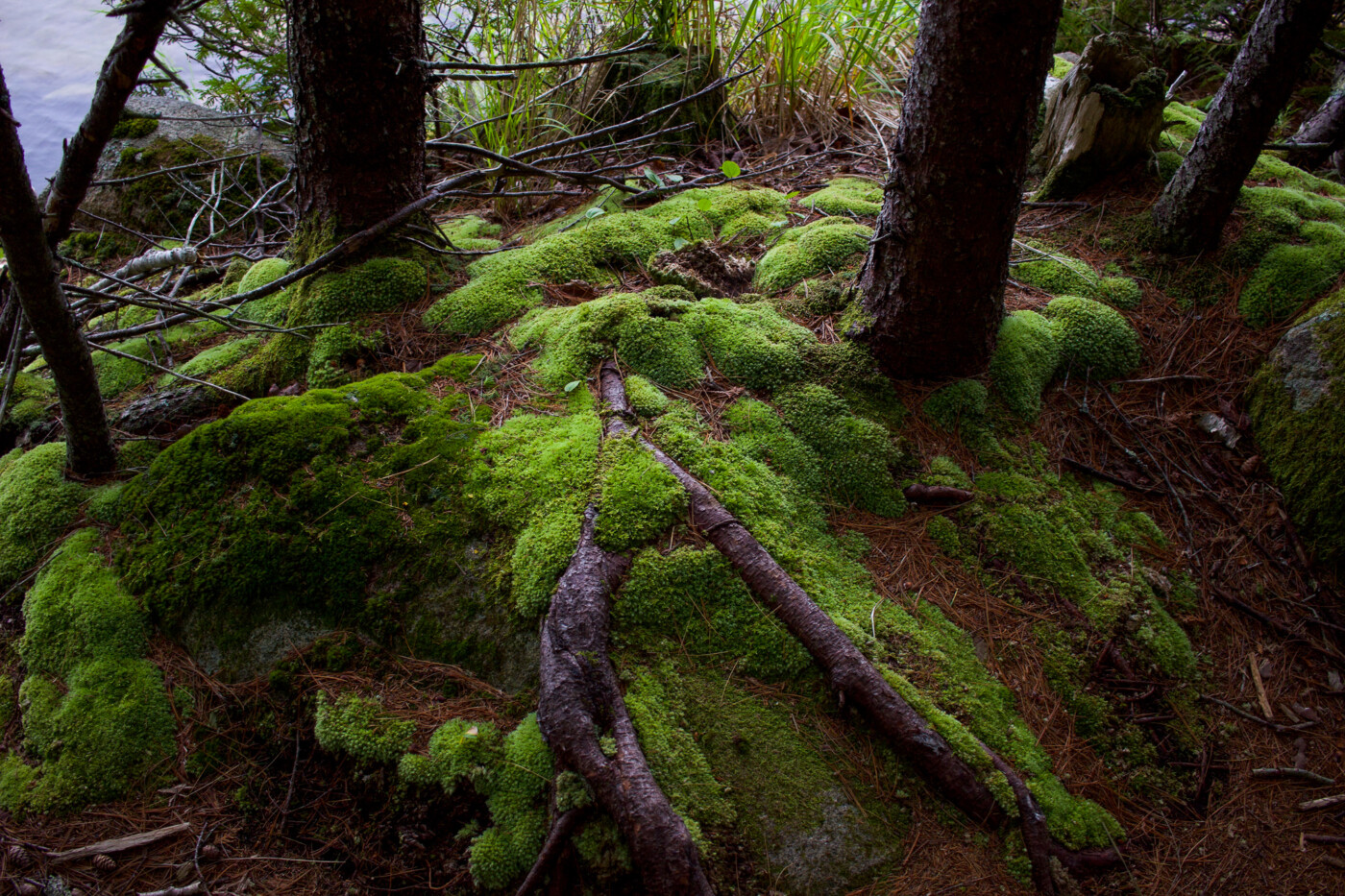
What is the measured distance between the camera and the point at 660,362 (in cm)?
301

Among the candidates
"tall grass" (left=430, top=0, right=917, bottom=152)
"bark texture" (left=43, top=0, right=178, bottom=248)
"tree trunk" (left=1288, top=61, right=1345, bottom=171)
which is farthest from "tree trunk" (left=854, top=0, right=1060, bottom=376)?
"tree trunk" (left=1288, top=61, right=1345, bottom=171)

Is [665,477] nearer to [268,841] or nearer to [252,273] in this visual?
[268,841]

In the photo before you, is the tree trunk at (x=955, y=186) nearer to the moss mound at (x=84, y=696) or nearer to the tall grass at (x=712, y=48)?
the tall grass at (x=712, y=48)

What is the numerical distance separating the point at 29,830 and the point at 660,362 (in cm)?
265

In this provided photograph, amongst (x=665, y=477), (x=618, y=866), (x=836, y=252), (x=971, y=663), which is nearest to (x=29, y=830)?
(x=618, y=866)

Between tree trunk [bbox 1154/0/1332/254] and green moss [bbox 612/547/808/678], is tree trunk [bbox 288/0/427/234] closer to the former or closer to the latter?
green moss [bbox 612/547/808/678]

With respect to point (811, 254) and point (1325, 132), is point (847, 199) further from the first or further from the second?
point (1325, 132)

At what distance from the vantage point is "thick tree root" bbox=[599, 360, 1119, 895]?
1.89m

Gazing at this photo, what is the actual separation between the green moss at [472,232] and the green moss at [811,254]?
188 cm

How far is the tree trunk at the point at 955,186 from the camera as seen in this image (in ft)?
7.66

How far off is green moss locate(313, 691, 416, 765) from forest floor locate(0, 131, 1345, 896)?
0.05m

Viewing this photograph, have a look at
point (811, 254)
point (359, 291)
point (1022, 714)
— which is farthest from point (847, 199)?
point (1022, 714)

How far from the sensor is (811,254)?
3553 mm

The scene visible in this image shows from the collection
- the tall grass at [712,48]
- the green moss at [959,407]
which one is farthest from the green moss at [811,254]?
the tall grass at [712,48]
